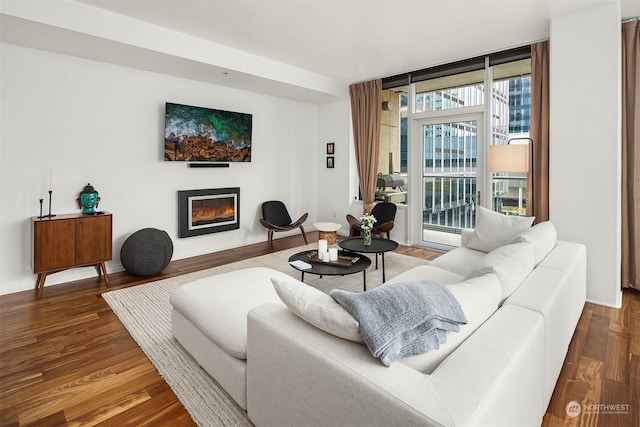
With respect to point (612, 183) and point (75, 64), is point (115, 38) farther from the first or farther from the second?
point (612, 183)

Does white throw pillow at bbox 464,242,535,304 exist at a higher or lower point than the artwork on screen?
lower

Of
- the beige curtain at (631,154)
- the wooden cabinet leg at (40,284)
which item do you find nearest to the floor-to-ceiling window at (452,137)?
the beige curtain at (631,154)

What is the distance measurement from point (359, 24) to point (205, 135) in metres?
2.64

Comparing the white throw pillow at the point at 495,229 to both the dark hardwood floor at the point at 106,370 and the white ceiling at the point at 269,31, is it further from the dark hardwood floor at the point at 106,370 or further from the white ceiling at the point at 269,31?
the white ceiling at the point at 269,31

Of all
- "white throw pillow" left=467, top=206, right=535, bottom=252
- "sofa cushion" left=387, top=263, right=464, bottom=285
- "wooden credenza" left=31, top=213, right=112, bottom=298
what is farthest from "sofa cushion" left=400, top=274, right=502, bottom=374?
"wooden credenza" left=31, top=213, right=112, bottom=298

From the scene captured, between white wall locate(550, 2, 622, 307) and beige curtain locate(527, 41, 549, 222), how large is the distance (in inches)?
18.5

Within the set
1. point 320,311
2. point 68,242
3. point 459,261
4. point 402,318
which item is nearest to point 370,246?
point 459,261

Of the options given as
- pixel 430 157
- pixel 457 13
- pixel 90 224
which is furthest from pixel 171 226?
pixel 457 13

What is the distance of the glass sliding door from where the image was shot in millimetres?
5004

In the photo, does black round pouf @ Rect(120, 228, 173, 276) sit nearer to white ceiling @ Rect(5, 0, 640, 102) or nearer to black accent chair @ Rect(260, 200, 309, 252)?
black accent chair @ Rect(260, 200, 309, 252)

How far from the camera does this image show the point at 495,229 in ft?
11.1

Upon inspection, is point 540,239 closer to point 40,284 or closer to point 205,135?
point 205,135

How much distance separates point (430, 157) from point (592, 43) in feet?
7.98

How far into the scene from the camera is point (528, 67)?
436 cm
